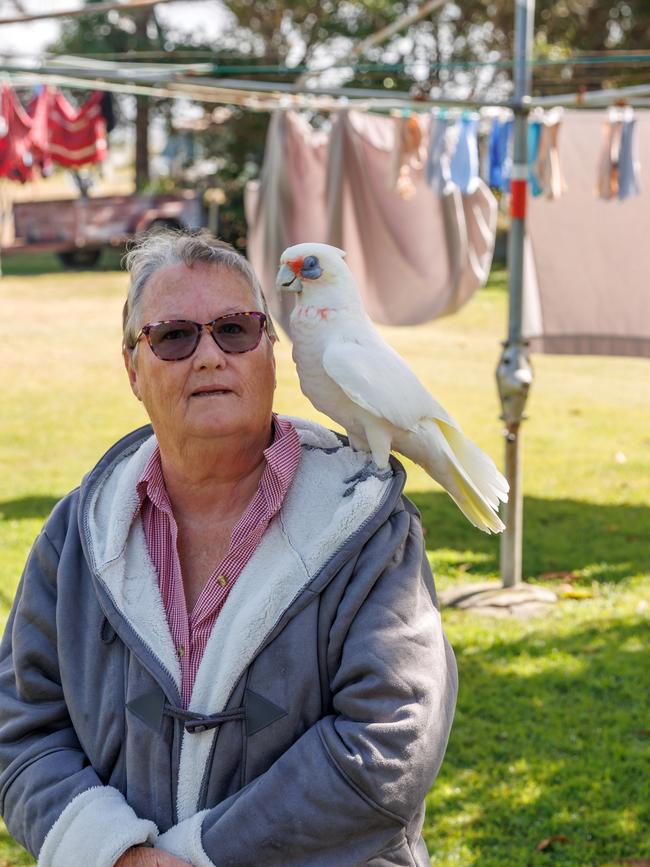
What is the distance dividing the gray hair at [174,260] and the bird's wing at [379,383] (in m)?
0.27

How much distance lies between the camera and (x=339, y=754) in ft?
4.84

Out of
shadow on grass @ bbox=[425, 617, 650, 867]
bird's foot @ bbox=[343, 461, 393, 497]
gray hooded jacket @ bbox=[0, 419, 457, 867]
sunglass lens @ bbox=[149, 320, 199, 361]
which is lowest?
shadow on grass @ bbox=[425, 617, 650, 867]

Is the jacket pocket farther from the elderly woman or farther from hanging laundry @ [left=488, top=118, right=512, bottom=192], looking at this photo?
hanging laundry @ [left=488, top=118, right=512, bottom=192]

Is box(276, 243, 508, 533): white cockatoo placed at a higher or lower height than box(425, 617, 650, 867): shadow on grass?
higher

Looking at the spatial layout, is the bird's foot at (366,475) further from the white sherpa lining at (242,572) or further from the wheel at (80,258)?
the wheel at (80,258)

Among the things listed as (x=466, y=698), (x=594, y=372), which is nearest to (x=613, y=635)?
(x=466, y=698)

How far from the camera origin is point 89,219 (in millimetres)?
18938

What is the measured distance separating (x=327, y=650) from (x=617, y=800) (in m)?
1.94

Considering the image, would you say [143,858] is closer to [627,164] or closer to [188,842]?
[188,842]

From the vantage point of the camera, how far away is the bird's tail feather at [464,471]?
6.75ft

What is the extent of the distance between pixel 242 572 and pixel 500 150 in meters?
3.80

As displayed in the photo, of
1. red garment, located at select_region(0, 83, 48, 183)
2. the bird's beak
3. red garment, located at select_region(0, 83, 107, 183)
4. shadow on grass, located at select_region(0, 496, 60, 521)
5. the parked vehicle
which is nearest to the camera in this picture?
the bird's beak

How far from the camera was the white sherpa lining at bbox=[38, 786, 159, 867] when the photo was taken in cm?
150

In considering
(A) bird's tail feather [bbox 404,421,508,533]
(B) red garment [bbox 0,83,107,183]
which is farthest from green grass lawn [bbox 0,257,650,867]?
(B) red garment [bbox 0,83,107,183]
